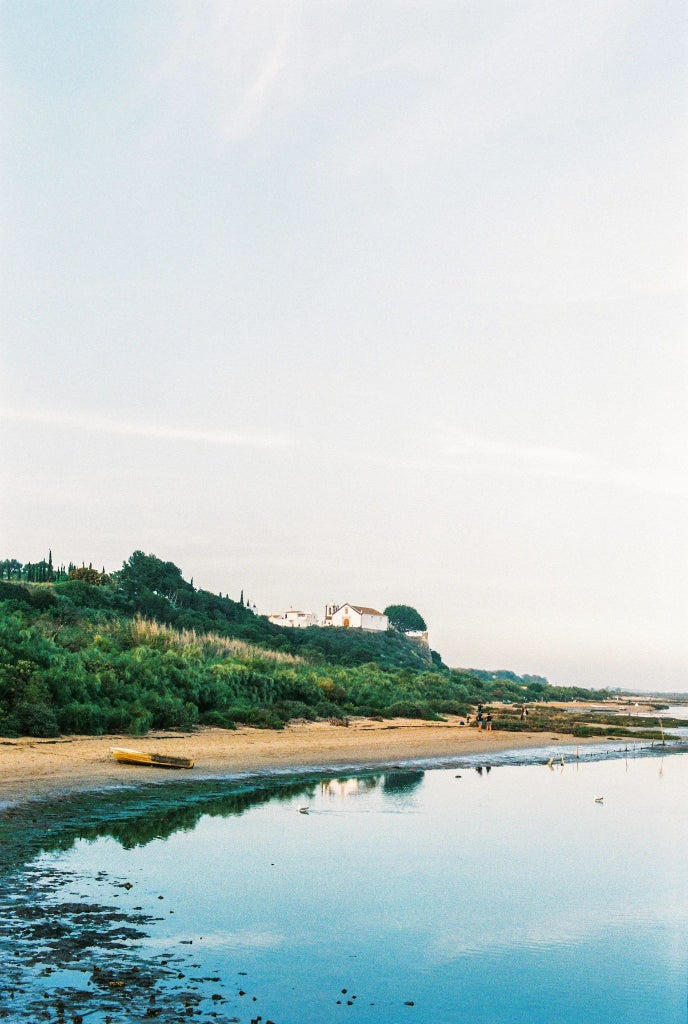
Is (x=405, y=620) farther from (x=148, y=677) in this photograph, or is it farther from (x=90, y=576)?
(x=148, y=677)

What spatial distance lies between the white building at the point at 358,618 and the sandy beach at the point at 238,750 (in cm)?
9175

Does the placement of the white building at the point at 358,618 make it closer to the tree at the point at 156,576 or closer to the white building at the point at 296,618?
the white building at the point at 296,618

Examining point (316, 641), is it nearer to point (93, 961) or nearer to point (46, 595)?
point (46, 595)

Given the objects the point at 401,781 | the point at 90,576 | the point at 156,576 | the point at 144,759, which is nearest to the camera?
the point at 144,759

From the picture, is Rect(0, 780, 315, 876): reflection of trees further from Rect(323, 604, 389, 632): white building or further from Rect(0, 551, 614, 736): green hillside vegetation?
Rect(323, 604, 389, 632): white building

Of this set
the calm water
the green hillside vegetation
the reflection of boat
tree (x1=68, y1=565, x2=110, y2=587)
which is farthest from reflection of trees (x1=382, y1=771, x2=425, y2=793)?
tree (x1=68, y1=565, x2=110, y2=587)

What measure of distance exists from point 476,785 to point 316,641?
60.8 metres

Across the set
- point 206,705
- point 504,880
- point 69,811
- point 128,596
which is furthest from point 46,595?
point 504,880

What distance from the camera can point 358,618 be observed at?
134750mm

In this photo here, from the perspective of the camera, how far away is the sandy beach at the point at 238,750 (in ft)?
66.9

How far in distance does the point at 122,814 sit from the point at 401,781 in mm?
10401

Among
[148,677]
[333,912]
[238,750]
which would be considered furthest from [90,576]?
[333,912]

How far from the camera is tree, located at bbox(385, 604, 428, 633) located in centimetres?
15725

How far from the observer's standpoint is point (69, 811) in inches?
676
